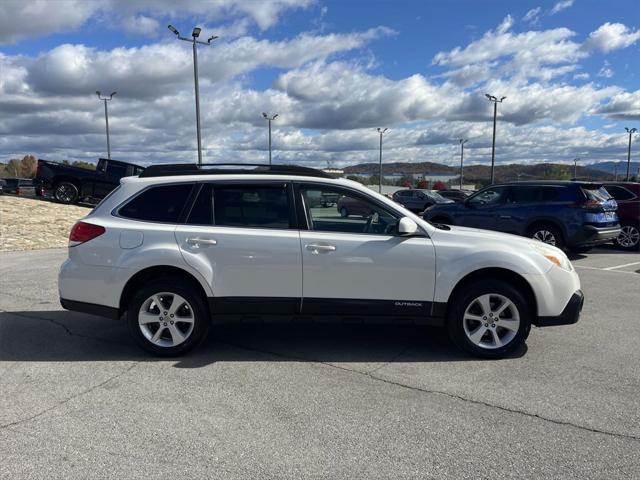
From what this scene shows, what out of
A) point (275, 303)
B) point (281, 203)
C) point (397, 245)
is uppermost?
point (281, 203)

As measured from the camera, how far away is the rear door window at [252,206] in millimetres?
4809

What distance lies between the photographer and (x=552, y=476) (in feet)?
9.66

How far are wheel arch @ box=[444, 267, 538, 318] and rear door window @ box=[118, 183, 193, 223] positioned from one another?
2628 millimetres

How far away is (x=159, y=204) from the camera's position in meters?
4.89

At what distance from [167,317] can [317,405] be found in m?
1.73

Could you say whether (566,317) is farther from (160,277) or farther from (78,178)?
(78,178)

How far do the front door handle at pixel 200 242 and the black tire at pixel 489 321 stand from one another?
2.23m

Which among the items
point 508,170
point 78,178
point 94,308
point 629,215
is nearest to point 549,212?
point 629,215

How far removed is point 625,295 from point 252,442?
6.52 metres

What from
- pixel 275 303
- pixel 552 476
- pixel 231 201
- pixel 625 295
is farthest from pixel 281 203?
pixel 625 295

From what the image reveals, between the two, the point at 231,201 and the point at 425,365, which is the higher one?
the point at 231,201

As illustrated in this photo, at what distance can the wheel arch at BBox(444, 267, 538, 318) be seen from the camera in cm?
477

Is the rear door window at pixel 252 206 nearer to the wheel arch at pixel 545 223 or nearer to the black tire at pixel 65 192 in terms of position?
the wheel arch at pixel 545 223

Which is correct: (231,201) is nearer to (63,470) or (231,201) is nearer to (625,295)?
(63,470)
